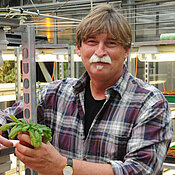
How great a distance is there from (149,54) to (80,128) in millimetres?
2215

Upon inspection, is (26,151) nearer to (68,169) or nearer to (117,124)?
(68,169)

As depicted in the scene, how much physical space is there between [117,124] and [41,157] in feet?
1.36

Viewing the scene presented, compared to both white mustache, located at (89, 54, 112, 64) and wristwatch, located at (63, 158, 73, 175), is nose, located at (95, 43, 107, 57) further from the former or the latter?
wristwatch, located at (63, 158, 73, 175)

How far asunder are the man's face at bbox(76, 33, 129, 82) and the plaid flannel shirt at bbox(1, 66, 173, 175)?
0.09m

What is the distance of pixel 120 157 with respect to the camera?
140 centimetres

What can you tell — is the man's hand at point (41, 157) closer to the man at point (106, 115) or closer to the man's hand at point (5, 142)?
the man at point (106, 115)

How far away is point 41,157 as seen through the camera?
3.64 ft

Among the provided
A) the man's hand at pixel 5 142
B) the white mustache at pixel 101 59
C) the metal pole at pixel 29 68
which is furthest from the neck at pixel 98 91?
the man's hand at pixel 5 142

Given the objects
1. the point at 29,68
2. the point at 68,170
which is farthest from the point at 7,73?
the point at 68,170

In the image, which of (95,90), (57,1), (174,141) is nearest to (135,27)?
(57,1)

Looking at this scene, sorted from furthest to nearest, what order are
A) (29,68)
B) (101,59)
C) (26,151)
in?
(29,68), (101,59), (26,151)

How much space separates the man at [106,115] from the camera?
4.19 feet

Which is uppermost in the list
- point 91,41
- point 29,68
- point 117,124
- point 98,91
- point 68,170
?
point 91,41

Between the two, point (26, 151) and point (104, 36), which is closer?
point (26, 151)
